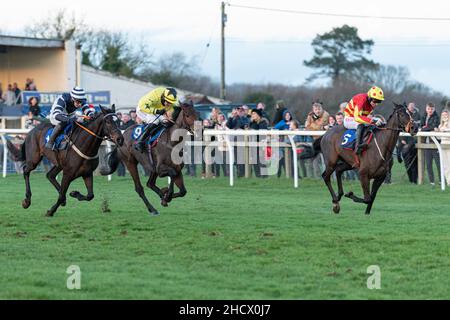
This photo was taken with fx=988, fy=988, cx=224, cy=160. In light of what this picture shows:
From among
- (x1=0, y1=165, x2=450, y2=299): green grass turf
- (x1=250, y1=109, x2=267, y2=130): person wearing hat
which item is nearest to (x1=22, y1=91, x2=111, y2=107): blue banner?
(x1=250, y1=109, x2=267, y2=130): person wearing hat

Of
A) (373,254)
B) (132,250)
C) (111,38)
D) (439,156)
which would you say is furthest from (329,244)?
(111,38)

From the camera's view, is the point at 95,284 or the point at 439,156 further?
the point at 439,156

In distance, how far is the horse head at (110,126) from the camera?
1316 cm

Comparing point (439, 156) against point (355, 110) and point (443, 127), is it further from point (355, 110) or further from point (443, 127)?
point (355, 110)

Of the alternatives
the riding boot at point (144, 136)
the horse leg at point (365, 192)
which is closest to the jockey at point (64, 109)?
the riding boot at point (144, 136)

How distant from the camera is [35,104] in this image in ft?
77.8

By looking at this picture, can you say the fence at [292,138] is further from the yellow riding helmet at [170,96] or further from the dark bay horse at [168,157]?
the dark bay horse at [168,157]

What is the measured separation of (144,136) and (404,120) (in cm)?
376

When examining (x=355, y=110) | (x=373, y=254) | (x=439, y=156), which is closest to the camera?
(x=373, y=254)

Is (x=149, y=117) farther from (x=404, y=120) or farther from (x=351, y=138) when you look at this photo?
(x=404, y=120)

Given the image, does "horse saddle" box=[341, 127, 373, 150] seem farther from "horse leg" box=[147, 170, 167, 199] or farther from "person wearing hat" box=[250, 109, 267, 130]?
"person wearing hat" box=[250, 109, 267, 130]

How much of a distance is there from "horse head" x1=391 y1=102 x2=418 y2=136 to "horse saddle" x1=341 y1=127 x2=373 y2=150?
0.43m
